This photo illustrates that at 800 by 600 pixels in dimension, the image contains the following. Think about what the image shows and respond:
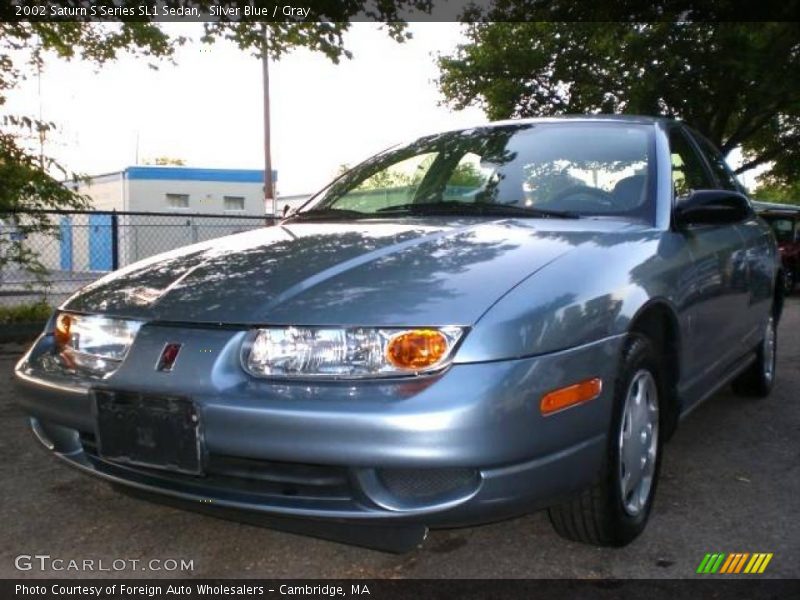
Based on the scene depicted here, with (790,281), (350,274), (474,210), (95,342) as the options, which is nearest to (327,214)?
(474,210)

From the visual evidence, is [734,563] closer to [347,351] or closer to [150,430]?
[347,351]

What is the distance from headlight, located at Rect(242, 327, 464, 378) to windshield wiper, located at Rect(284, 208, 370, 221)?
4.13 ft

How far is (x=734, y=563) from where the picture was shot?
243cm

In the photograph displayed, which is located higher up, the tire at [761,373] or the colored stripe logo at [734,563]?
the tire at [761,373]

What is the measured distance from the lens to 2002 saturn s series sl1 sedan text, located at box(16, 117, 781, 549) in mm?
1952

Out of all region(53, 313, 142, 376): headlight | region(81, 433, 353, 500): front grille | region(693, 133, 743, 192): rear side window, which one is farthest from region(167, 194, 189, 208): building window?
region(81, 433, 353, 500): front grille

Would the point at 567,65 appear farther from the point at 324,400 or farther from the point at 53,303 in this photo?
the point at 324,400

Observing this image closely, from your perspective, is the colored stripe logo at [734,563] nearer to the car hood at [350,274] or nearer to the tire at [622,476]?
the tire at [622,476]

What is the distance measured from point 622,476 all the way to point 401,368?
3.06ft

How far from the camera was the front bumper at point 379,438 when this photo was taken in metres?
1.91

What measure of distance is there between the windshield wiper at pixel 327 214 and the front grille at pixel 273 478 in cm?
141

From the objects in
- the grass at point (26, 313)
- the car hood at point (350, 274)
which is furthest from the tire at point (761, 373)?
the grass at point (26, 313)

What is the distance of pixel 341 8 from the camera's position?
410 inches

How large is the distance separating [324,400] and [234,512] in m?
0.44
